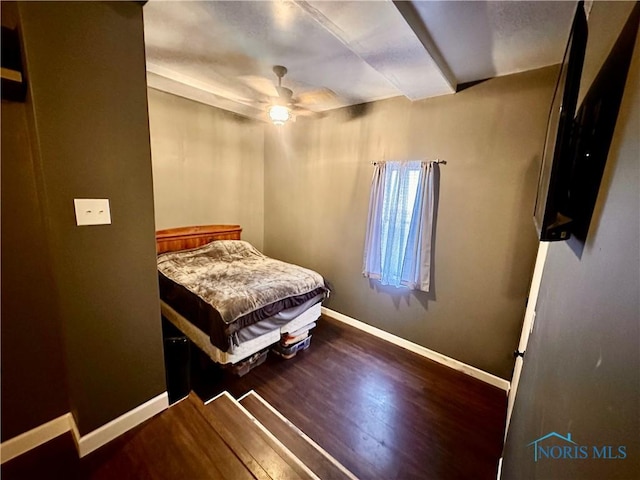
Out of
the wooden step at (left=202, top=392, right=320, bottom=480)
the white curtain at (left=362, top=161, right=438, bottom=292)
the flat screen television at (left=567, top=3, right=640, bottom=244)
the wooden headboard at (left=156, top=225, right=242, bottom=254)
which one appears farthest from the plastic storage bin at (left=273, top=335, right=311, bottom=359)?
the flat screen television at (left=567, top=3, right=640, bottom=244)

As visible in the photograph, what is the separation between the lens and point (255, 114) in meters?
3.58

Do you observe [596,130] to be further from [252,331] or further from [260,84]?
[260,84]

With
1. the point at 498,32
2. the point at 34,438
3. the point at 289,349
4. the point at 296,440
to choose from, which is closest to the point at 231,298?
the point at 289,349

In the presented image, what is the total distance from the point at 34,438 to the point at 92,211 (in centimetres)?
126

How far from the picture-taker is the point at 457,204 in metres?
2.35

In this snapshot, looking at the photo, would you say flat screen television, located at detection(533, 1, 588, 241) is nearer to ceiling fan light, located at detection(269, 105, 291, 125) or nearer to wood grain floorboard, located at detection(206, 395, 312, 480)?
wood grain floorboard, located at detection(206, 395, 312, 480)

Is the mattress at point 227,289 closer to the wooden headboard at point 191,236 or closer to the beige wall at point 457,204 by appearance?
the wooden headboard at point 191,236

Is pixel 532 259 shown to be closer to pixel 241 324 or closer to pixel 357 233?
pixel 357 233

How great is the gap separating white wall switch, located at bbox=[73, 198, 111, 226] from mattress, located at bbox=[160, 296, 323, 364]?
1234 mm

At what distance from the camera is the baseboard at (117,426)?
136 cm

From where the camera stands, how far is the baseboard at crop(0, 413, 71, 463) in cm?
131

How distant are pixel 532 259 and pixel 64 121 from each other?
298 cm

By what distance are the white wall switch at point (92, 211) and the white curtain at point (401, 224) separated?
2214mm

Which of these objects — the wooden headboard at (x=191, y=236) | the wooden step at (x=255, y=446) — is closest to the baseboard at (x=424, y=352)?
the wooden step at (x=255, y=446)
